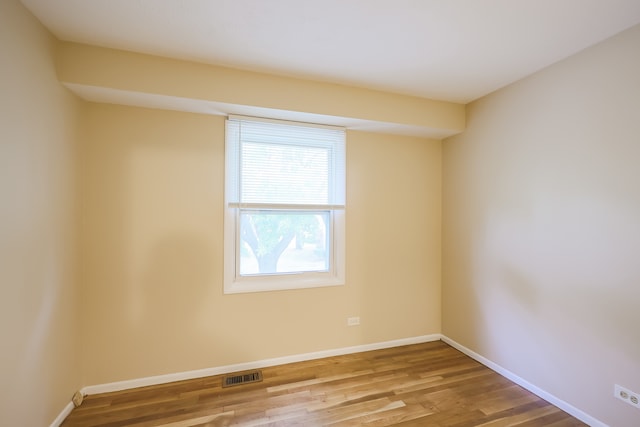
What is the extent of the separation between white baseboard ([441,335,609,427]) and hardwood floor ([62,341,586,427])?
1.9 inches

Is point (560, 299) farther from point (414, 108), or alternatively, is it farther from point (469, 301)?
point (414, 108)

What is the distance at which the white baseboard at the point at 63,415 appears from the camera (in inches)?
68.3

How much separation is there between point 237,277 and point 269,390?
3.21 ft

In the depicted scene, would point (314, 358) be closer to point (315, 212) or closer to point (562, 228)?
point (315, 212)

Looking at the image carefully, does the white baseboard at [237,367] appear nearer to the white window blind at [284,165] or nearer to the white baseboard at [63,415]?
the white baseboard at [63,415]

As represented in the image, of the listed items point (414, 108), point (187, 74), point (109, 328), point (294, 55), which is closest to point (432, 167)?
point (414, 108)

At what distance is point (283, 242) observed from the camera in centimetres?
261

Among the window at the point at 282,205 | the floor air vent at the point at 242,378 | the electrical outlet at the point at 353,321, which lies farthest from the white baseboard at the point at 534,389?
the floor air vent at the point at 242,378

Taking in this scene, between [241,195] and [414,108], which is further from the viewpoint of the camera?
[414,108]

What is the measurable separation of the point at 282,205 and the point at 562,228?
2.26 meters

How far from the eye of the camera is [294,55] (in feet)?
6.39

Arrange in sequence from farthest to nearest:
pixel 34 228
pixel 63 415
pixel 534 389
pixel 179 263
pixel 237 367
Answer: pixel 237 367 → pixel 179 263 → pixel 534 389 → pixel 63 415 → pixel 34 228

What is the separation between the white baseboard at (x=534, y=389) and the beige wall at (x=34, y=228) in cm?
348

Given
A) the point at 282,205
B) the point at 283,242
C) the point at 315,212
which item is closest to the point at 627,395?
the point at 315,212
